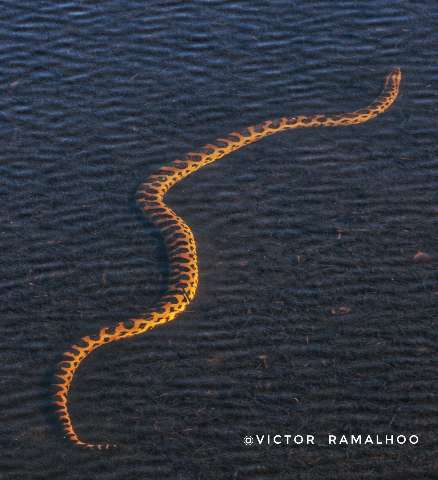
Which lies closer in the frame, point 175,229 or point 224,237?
point 224,237

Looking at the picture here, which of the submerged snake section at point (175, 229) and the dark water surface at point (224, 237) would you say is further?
the submerged snake section at point (175, 229)

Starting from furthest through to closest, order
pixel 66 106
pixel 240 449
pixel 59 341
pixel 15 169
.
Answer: pixel 66 106 < pixel 15 169 < pixel 59 341 < pixel 240 449

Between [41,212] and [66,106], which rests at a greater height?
[66,106]

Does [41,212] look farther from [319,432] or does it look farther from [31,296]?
[319,432]

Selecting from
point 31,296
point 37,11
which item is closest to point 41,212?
point 31,296
